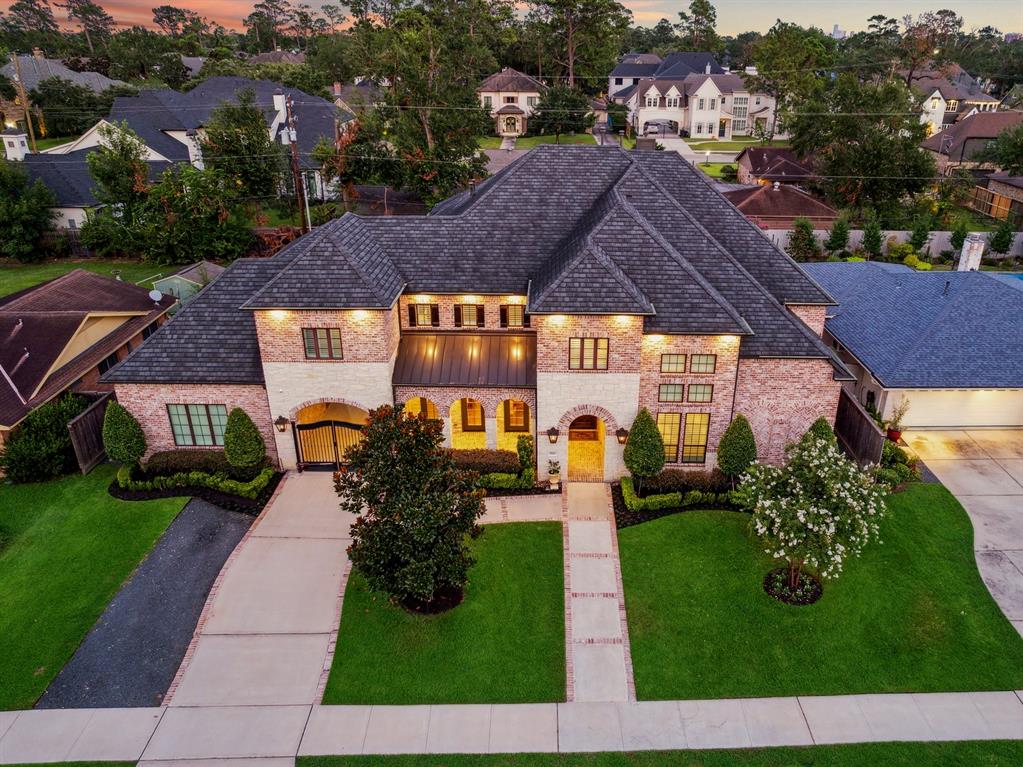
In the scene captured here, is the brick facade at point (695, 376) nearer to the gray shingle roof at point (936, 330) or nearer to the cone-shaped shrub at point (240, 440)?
the gray shingle roof at point (936, 330)

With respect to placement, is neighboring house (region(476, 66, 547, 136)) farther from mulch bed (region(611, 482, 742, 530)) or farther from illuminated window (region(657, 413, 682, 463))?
mulch bed (region(611, 482, 742, 530))

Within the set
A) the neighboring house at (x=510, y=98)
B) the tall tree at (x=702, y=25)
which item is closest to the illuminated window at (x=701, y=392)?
the neighboring house at (x=510, y=98)

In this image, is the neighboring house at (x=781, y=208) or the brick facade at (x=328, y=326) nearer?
the brick facade at (x=328, y=326)

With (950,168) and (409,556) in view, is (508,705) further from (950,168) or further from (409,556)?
(950,168)

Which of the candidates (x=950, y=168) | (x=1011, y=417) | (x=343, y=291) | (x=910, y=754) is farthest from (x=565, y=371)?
(x=950, y=168)

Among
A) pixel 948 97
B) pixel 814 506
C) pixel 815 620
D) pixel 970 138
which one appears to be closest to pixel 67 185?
pixel 814 506
